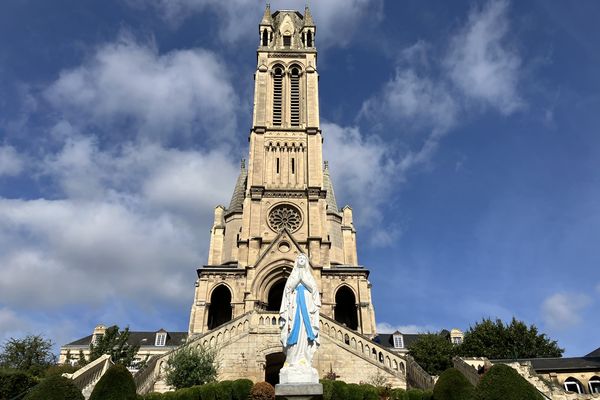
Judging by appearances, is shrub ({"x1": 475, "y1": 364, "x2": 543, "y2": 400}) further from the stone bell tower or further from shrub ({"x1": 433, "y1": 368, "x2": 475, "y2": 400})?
the stone bell tower

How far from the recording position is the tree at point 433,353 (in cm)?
3788

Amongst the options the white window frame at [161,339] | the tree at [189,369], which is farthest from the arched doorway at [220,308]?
the tree at [189,369]

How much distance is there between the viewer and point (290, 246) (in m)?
36.5

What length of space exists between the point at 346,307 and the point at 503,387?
27974 mm

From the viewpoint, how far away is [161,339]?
5022cm

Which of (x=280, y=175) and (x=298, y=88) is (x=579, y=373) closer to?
(x=280, y=175)

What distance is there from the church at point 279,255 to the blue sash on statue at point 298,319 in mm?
12917

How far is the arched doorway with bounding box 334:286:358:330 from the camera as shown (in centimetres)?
3791

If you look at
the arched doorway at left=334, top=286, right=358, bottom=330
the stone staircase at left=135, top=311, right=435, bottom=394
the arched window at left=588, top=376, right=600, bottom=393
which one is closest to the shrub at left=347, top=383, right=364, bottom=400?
Answer: the stone staircase at left=135, top=311, right=435, bottom=394

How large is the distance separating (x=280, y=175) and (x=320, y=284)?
1085 cm

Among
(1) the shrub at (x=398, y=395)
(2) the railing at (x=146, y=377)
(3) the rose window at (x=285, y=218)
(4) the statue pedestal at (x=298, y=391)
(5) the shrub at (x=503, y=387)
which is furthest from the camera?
(3) the rose window at (x=285, y=218)

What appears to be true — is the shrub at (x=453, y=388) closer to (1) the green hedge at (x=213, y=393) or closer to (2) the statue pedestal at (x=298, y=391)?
(1) the green hedge at (x=213, y=393)

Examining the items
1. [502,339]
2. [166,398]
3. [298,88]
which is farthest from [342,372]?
[298,88]

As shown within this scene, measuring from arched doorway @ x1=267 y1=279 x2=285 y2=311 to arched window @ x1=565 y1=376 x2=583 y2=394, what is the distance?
19886mm
